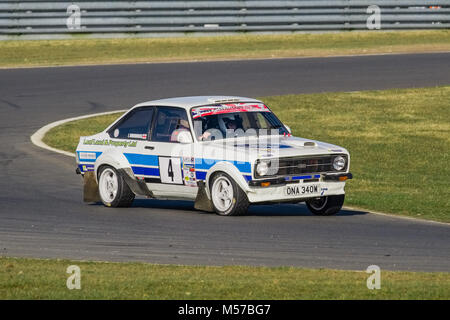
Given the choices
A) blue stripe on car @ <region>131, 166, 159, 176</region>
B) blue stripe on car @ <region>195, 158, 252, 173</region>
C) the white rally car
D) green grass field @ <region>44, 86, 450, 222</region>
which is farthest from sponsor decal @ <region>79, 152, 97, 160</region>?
green grass field @ <region>44, 86, 450, 222</region>

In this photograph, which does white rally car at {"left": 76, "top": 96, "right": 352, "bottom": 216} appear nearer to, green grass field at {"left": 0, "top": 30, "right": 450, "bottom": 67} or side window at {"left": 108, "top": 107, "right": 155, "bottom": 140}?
side window at {"left": 108, "top": 107, "right": 155, "bottom": 140}

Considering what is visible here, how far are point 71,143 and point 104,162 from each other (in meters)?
5.96

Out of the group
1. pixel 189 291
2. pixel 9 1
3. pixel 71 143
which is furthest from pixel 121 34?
pixel 189 291

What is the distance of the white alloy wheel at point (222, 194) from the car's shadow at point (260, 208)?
548mm

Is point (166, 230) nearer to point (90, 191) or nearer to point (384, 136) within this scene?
point (90, 191)

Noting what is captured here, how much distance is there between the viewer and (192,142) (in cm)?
1354

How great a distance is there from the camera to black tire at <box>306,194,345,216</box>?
44.2ft

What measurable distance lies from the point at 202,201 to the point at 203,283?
14.3 feet

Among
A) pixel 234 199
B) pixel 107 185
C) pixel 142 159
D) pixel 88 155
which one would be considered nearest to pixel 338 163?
pixel 234 199

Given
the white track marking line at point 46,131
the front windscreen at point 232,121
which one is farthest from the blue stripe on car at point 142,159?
the white track marking line at point 46,131

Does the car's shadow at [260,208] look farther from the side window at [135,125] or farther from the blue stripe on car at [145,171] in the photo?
the side window at [135,125]

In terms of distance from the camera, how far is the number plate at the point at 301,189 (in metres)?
12.9

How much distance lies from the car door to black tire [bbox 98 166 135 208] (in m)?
0.36

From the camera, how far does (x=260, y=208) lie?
14336 mm
